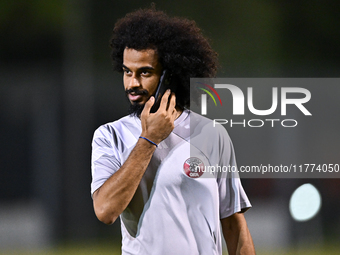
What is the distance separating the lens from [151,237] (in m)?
1.48

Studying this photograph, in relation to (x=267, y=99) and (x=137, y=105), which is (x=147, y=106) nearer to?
(x=137, y=105)

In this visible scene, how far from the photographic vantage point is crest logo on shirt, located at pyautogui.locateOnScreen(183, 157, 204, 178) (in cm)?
156

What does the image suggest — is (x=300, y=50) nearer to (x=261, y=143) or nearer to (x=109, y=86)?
(x=261, y=143)

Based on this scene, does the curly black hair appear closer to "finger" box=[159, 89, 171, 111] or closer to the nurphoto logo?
"finger" box=[159, 89, 171, 111]

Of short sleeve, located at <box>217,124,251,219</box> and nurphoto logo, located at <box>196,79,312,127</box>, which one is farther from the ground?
nurphoto logo, located at <box>196,79,312,127</box>

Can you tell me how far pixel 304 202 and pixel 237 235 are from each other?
2.07 meters

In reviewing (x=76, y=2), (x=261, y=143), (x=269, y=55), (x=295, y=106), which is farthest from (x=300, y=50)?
(x=76, y=2)

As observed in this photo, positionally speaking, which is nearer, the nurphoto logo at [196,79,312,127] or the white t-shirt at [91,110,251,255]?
the white t-shirt at [91,110,251,255]

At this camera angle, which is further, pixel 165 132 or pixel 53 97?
pixel 53 97

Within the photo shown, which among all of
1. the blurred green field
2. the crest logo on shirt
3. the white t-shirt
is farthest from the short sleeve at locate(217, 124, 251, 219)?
the blurred green field

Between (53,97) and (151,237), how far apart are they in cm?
222

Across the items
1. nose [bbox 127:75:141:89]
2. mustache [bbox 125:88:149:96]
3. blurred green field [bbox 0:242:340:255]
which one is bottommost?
blurred green field [bbox 0:242:340:255]

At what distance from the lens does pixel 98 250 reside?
11.0ft

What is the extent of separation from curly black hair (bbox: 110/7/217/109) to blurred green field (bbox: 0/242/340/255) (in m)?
2.04
